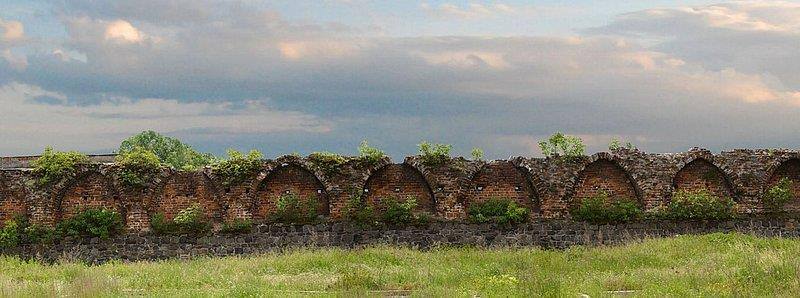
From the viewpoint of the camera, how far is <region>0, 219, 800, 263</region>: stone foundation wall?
26344mm

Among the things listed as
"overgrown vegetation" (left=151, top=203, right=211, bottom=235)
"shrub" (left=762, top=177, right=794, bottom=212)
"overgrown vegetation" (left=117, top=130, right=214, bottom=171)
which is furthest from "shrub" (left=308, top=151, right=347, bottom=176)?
"overgrown vegetation" (left=117, top=130, right=214, bottom=171)

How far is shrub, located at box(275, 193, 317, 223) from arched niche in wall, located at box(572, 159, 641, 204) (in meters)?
8.31

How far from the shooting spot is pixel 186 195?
2738 cm

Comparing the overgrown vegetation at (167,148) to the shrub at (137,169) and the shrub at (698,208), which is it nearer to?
the shrub at (137,169)

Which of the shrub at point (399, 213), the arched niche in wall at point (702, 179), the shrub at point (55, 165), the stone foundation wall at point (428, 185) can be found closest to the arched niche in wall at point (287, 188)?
the stone foundation wall at point (428, 185)

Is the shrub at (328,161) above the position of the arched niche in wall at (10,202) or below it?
above

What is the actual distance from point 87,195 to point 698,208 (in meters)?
19.2

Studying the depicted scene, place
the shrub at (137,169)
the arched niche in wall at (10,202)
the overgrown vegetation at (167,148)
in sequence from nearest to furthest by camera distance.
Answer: the shrub at (137,169), the arched niche in wall at (10,202), the overgrown vegetation at (167,148)

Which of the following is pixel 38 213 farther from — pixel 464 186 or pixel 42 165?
pixel 464 186

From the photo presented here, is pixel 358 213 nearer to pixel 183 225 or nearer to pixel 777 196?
pixel 183 225

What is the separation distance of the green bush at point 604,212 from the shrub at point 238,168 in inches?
395

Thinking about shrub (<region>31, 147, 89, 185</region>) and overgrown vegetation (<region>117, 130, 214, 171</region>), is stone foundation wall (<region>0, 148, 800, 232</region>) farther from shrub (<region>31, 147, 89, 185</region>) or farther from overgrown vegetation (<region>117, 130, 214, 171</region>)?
overgrown vegetation (<region>117, 130, 214, 171</region>)

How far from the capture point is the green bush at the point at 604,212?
86.7 feet

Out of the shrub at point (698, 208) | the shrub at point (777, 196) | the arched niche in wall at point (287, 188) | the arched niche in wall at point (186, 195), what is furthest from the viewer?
the arched niche in wall at point (186, 195)
